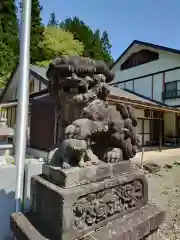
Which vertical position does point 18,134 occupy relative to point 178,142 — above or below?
above

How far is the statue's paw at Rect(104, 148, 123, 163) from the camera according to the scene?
1653mm

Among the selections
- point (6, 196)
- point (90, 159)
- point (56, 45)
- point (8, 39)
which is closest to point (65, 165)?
point (90, 159)

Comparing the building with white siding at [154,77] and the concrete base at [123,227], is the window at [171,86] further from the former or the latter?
the concrete base at [123,227]

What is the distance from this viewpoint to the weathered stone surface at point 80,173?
136cm

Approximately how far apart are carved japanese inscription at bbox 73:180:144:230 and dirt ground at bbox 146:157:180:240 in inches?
55.7

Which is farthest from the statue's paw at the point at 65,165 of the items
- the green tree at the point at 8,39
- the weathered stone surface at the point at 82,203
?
the green tree at the point at 8,39

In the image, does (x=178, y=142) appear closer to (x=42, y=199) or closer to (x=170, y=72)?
(x=170, y=72)

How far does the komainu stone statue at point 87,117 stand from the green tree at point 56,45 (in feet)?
67.4

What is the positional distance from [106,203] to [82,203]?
0.80ft

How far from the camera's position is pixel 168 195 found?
4.81 meters

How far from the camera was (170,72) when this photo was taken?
1493 centimetres

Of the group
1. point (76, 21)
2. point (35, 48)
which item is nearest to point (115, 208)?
point (35, 48)

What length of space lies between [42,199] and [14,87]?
1451 centimetres

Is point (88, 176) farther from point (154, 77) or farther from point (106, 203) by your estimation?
point (154, 77)
